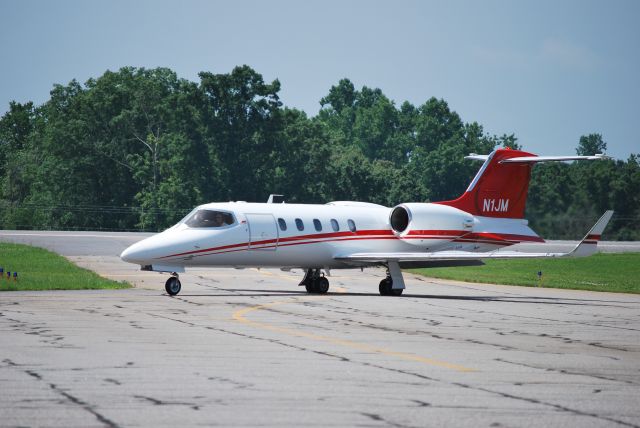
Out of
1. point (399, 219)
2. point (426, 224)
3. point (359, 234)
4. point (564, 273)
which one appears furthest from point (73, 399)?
point (564, 273)

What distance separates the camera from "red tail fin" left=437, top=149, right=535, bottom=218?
35.3 m

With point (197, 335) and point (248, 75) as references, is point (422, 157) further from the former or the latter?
point (197, 335)

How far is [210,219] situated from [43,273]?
32.5 ft

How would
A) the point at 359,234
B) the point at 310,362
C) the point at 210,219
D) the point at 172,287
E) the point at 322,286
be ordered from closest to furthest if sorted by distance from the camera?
the point at 310,362, the point at 172,287, the point at 210,219, the point at 322,286, the point at 359,234

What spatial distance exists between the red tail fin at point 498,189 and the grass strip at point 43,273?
11756 millimetres

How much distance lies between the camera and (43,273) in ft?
121

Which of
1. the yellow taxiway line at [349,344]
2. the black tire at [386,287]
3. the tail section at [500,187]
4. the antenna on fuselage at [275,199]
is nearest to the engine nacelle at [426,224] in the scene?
the tail section at [500,187]

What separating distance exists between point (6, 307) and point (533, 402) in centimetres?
1485

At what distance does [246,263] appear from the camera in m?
30.4

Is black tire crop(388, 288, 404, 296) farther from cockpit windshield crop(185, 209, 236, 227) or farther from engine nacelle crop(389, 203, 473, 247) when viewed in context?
cockpit windshield crop(185, 209, 236, 227)

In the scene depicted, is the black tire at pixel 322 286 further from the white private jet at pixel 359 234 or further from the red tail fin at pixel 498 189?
the red tail fin at pixel 498 189

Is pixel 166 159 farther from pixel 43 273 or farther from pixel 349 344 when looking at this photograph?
pixel 349 344

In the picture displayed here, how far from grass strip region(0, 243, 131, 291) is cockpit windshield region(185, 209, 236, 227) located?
11.8 feet

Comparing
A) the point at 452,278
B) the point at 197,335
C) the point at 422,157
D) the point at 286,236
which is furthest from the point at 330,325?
the point at 422,157
